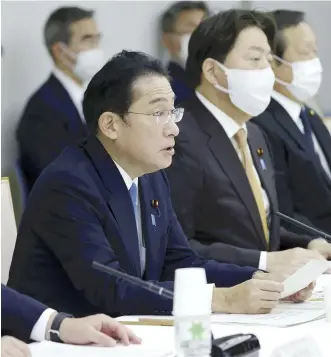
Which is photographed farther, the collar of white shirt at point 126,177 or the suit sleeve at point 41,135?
the suit sleeve at point 41,135

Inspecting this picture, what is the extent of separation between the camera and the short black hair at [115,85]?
2795 mm

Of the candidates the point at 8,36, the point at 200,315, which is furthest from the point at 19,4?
the point at 200,315

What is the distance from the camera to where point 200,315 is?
1.71 m

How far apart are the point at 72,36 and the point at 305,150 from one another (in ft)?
4.86

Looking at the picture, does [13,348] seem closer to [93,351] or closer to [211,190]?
[93,351]

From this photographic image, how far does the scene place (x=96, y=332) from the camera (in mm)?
2041

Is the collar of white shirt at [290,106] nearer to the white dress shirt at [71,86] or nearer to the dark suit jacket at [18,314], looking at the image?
the white dress shirt at [71,86]

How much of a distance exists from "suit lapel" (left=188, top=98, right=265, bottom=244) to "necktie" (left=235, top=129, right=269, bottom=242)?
3 cm

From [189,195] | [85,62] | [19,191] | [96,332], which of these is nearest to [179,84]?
[85,62]

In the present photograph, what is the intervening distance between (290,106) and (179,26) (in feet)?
4.08

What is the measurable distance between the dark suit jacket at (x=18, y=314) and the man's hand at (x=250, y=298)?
52cm

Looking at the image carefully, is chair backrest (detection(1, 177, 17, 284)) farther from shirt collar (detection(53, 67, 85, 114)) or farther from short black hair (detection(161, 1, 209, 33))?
short black hair (detection(161, 1, 209, 33))

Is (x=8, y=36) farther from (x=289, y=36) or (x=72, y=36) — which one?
(x=289, y=36)

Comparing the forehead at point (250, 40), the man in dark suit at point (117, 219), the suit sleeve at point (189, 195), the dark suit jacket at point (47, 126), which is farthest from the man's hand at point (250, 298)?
the dark suit jacket at point (47, 126)
